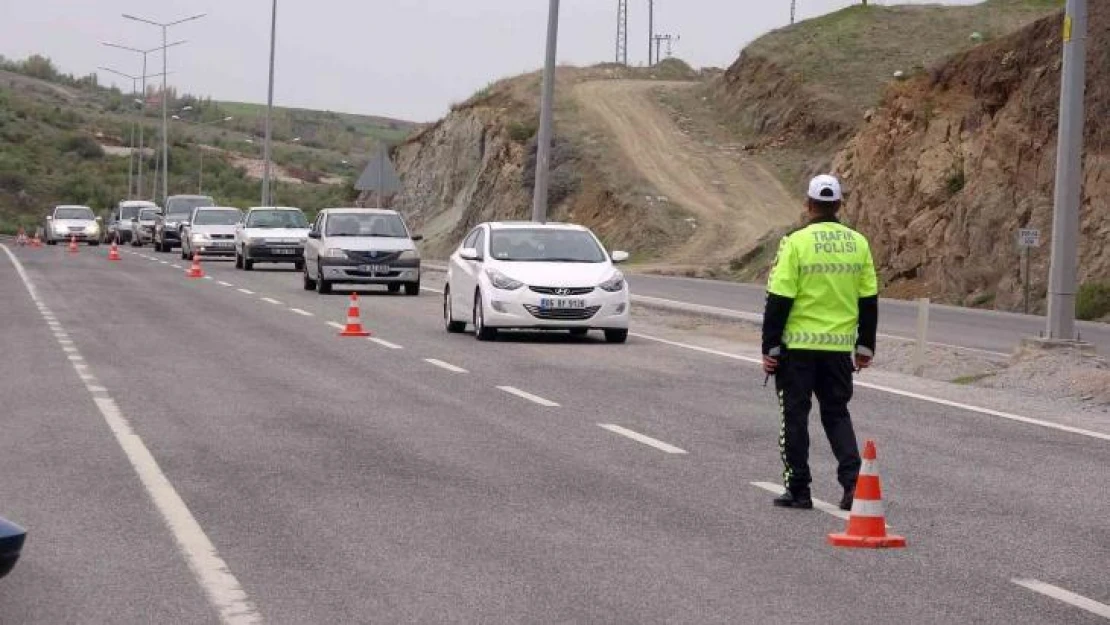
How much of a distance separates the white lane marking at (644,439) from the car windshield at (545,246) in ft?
35.7

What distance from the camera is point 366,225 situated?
38.5 metres

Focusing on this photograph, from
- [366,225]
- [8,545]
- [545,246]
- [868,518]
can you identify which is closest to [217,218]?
[366,225]

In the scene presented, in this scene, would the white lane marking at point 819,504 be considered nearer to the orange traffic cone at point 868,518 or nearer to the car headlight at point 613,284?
the orange traffic cone at point 868,518

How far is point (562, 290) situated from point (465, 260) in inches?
84.7

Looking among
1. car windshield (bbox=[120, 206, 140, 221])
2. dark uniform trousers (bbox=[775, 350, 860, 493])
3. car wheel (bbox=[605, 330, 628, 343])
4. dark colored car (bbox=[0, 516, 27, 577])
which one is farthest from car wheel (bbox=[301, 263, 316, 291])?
car windshield (bbox=[120, 206, 140, 221])

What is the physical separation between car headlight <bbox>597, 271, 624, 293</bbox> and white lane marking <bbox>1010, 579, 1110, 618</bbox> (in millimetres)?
16238

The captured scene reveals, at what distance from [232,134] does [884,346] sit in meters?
175

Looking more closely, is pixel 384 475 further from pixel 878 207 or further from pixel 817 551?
pixel 878 207

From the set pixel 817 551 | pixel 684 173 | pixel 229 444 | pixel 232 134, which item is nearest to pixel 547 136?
pixel 229 444

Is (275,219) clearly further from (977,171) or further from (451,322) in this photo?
(451,322)

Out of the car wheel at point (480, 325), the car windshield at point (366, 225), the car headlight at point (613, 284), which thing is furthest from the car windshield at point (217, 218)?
the car headlight at point (613, 284)

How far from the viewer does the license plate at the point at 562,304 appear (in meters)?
24.9

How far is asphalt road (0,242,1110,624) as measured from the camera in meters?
8.35

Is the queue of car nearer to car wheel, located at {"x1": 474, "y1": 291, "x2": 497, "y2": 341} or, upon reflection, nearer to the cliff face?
car wheel, located at {"x1": 474, "y1": 291, "x2": 497, "y2": 341}
